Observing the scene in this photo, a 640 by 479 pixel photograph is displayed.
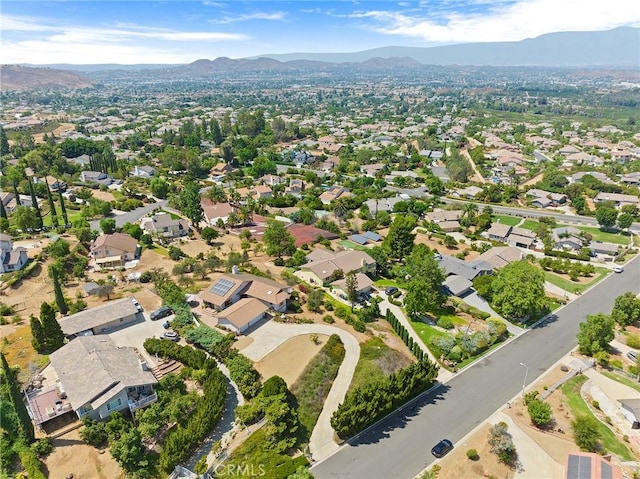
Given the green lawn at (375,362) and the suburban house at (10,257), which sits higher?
the suburban house at (10,257)

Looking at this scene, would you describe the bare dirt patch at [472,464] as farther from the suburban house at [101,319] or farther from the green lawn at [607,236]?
the green lawn at [607,236]

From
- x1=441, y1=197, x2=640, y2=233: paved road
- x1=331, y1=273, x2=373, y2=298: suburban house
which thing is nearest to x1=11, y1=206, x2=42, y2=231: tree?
x1=331, y1=273, x2=373, y2=298: suburban house

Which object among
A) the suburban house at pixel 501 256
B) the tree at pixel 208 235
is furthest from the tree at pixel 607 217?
the tree at pixel 208 235

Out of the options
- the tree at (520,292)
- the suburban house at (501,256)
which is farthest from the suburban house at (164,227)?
the tree at (520,292)

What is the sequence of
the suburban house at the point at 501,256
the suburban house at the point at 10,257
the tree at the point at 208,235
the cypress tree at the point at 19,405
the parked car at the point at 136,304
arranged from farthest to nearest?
1. the tree at the point at 208,235
2. the suburban house at the point at 501,256
3. the suburban house at the point at 10,257
4. the parked car at the point at 136,304
5. the cypress tree at the point at 19,405

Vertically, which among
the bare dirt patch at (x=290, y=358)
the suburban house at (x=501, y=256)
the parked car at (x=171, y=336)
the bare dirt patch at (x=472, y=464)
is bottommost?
the bare dirt patch at (x=472, y=464)

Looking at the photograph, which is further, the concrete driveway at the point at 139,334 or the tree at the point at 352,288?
the tree at the point at 352,288

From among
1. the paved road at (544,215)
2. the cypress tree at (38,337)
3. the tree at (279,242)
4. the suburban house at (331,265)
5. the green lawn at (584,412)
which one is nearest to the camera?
the green lawn at (584,412)

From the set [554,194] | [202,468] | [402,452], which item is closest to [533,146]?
[554,194]
